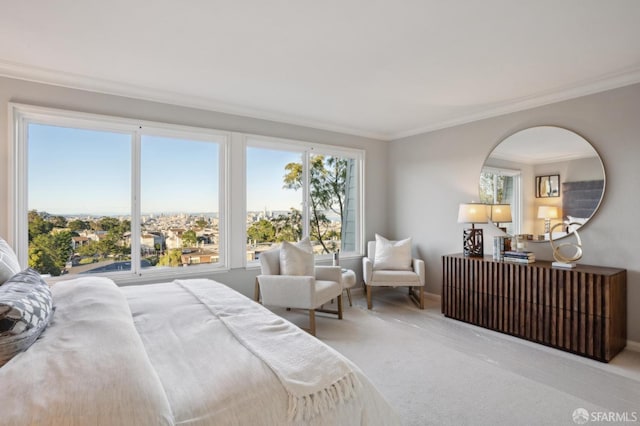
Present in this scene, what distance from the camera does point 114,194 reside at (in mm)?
3508

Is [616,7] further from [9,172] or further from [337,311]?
[9,172]

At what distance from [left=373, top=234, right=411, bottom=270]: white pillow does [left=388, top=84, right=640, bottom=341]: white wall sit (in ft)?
1.59

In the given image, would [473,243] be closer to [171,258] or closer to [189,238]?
[189,238]

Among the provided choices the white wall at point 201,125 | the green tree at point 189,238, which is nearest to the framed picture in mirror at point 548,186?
the white wall at point 201,125

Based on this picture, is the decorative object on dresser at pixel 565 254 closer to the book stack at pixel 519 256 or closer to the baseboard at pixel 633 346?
the book stack at pixel 519 256

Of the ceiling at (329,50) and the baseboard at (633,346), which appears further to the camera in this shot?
the baseboard at (633,346)

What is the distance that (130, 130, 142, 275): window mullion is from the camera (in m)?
3.58

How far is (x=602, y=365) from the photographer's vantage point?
2756mm

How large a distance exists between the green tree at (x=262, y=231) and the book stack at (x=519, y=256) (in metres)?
2.88

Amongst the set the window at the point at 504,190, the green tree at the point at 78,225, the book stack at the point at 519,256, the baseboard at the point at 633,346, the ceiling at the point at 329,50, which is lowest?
the baseboard at the point at 633,346

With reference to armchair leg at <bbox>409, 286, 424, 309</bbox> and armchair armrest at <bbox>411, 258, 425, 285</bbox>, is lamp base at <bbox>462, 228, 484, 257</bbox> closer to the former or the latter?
armchair armrest at <bbox>411, 258, 425, 285</bbox>

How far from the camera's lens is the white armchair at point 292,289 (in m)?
3.44

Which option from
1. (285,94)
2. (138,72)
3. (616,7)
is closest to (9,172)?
(138,72)

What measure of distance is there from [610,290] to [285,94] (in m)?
3.58
